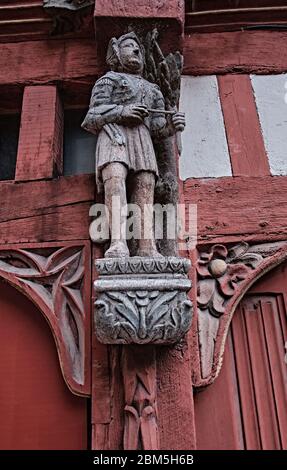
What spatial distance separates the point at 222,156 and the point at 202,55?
23.6 inches

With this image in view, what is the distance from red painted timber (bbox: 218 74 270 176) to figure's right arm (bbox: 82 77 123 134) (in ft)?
2.00

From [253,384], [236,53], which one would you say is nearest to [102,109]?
[236,53]

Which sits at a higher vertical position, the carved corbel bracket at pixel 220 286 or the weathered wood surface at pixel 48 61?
the weathered wood surface at pixel 48 61

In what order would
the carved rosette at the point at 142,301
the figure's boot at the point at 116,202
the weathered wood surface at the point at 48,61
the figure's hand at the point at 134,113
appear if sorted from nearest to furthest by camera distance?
the carved rosette at the point at 142,301 < the figure's boot at the point at 116,202 < the figure's hand at the point at 134,113 < the weathered wood surface at the point at 48,61

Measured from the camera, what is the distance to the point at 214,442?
68.9 inches

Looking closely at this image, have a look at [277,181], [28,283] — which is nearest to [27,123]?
[28,283]

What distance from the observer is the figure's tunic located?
6.06 feet

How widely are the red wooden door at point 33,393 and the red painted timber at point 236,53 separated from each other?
144cm

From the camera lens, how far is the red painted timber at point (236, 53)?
94.3 inches

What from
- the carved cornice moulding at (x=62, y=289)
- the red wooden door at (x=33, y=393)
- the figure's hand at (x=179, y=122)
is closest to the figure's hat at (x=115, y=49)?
the figure's hand at (x=179, y=122)

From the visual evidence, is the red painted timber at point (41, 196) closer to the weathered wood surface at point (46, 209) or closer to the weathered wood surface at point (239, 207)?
the weathered wood surface at point (46, 209)

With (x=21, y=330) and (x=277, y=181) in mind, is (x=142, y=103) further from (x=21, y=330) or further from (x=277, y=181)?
(x=21, y=330)
